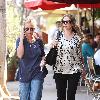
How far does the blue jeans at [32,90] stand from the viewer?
731 cm

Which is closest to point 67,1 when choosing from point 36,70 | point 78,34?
point 78,34

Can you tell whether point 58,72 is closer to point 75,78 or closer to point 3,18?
point 75,78

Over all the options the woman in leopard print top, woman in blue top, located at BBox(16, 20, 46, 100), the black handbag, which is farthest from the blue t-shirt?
the woman in leopard print top

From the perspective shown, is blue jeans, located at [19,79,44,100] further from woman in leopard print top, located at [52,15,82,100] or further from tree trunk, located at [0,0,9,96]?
tree trunk, located at [0,0,9,96]

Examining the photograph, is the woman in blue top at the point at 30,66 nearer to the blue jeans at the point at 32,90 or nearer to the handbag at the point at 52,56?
the blue jeans at the point at 32,90

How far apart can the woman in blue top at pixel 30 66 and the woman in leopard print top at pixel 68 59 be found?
484mm

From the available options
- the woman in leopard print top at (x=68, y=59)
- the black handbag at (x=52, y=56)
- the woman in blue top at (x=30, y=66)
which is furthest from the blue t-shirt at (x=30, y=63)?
the woman in leopard print top at (x=68, y=59)

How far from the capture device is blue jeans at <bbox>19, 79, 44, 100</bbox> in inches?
288

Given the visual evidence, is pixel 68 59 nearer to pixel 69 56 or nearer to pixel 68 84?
pixel 69 56

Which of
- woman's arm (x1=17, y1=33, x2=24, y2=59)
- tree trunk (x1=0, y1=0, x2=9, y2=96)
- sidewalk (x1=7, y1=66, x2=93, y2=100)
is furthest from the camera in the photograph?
sidewalk (x1=7, y1=66, x2=93, y2=100)

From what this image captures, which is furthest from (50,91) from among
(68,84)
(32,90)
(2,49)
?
(32,90)

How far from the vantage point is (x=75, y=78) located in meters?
7.77

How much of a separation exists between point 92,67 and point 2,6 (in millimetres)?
2314

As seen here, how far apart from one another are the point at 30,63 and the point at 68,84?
33.3 inches
